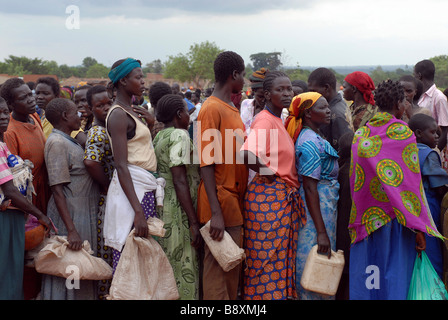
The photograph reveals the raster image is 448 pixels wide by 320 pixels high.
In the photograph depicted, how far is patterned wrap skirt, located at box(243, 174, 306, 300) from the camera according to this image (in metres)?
3.46

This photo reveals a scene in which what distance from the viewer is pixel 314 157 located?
3.46 metres

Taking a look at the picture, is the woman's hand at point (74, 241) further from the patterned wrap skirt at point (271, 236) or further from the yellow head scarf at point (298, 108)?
the yellow head scarf at point (298, 108)

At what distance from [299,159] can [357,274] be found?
1027 mm

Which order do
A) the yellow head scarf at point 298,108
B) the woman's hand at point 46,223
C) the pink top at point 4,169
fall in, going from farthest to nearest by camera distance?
the yellow head scarf at point 298,108 < the woman's hand at point 46,223 < the pink top at point 4,169

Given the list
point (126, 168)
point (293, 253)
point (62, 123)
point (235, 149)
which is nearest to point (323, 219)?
point (293, 253)

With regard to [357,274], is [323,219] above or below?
above

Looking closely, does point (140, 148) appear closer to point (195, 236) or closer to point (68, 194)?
point (68, 194)

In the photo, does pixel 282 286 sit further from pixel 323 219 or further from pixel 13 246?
pixel 13 246

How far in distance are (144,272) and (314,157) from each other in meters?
1.58

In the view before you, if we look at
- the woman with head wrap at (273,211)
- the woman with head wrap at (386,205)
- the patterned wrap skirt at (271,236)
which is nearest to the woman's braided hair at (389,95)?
the woman with head wrap at (386,205)

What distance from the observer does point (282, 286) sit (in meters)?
→ 3.50

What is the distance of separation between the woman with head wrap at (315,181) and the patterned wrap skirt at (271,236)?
3.1 inches

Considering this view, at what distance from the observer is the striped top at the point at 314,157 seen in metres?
3.45

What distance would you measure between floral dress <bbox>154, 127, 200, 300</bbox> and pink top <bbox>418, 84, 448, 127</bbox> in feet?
13.3
